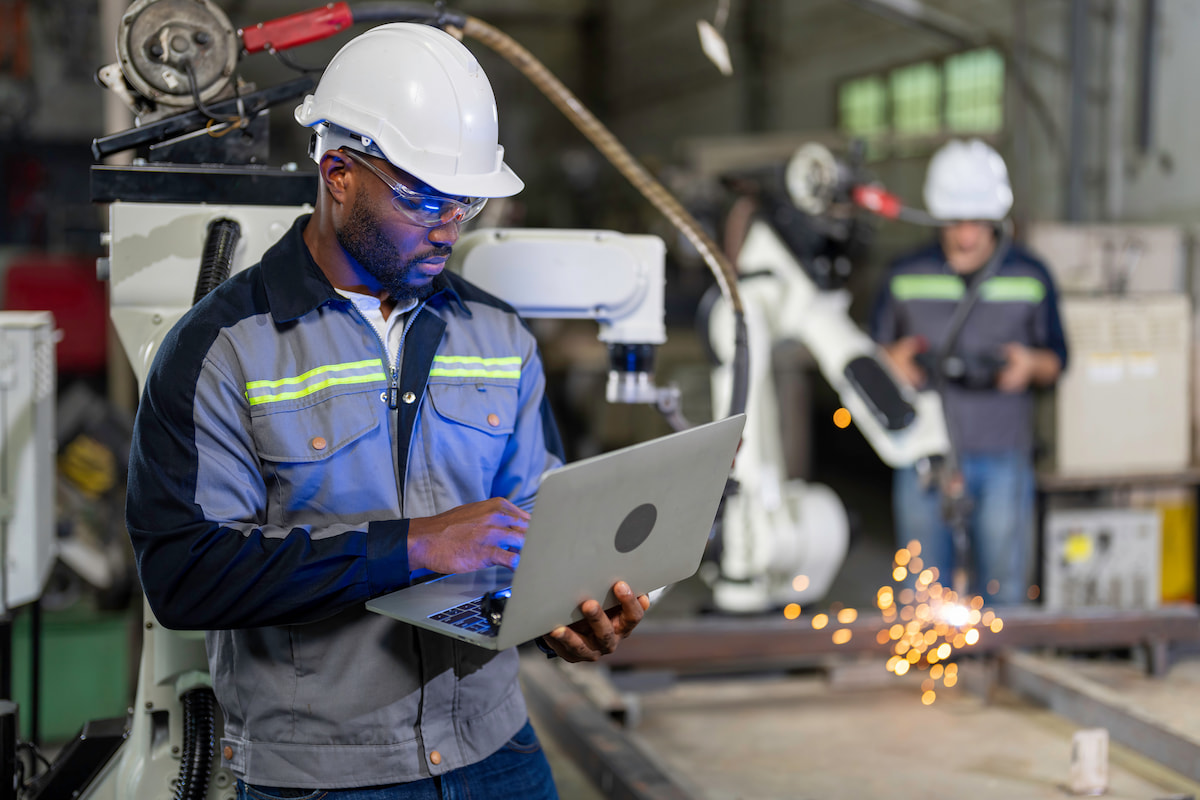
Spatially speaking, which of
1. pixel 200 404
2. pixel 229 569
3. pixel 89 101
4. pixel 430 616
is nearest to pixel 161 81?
pixel 200 404

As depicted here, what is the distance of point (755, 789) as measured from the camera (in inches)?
110

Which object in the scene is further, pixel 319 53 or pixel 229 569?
pixel 319 53

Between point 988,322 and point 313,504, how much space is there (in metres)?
3.32

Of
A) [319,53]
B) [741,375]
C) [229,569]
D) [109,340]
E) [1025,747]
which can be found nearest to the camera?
[229,569]

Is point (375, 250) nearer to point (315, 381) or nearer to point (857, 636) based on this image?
point (315, 381)

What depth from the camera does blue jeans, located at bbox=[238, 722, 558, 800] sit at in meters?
1.52

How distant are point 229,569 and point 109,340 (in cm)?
419

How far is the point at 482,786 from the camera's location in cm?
163

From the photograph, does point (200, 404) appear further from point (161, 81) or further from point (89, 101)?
point (89, 101)

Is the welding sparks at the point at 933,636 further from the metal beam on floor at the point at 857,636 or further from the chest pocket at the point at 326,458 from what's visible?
the chest pocket at the point at 326,458

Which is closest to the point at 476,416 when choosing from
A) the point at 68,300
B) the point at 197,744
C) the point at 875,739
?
the point at 197,744

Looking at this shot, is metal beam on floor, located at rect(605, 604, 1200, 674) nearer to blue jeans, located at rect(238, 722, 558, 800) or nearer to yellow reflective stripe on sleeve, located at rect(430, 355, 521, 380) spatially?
blue jeans, located at rect(238, 722, 558, 800)

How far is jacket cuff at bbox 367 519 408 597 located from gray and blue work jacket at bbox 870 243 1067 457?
3142 millimetres

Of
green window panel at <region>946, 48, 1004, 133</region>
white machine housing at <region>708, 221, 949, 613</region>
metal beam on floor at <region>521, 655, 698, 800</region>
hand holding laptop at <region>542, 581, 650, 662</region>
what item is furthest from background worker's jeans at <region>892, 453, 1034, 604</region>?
green window panel at <region>946, 48, 1004, 133</region>
